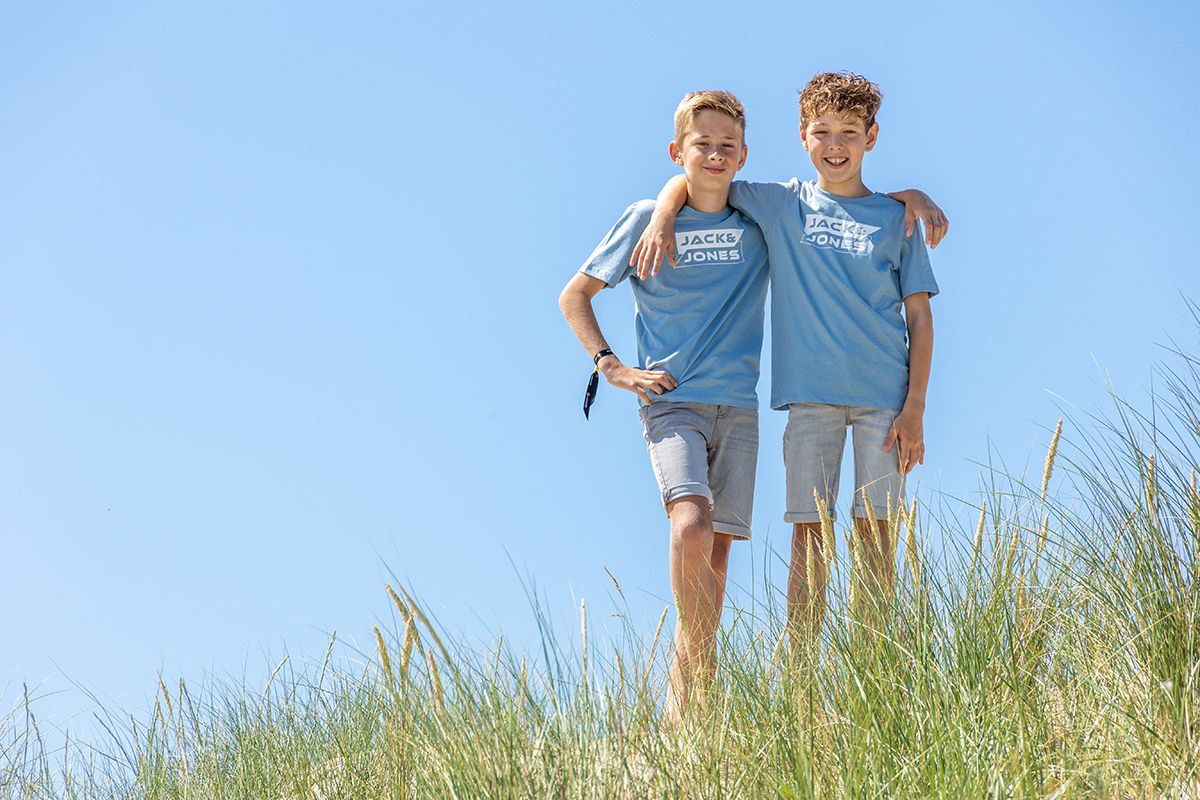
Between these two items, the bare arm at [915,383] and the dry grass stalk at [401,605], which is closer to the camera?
the dry grass stalk at [401,605]

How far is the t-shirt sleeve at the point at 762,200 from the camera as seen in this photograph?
4.36m

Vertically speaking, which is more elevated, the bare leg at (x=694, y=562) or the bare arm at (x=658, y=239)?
the bare arm at (x=658, y=239)

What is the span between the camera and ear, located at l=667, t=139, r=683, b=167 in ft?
14.7

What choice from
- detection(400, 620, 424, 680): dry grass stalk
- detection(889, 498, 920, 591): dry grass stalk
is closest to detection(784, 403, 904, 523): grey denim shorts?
detection(889, 498, 920, 591): dry grass stalk

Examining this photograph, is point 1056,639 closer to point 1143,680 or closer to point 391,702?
point 1143,680

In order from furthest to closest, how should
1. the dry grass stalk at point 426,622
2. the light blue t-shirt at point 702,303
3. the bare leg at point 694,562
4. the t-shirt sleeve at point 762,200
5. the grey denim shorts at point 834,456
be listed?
the t-shirt sleeve at point 762,200, the light blue t-shirt at point 702,303, the grey denim shorts at point 834,456, the bare leg at point 694,562, the dry grass stalk at point 426,622

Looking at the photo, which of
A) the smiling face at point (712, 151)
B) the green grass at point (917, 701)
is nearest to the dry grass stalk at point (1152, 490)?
the green grass at point (917, 701)

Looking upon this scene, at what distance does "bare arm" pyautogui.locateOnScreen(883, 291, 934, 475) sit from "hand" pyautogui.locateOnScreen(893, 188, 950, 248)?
20cm

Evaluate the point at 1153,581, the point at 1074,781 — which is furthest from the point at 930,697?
the point at 1153,581

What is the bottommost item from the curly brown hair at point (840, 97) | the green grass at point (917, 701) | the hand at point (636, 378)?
the green grass at point (917, 701)

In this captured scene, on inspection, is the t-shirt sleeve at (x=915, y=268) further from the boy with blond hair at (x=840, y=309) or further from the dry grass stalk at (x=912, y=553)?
the dry grass stalk at (x=912, y=553)

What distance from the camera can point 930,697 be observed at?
2818mm

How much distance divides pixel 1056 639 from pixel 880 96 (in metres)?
2.11

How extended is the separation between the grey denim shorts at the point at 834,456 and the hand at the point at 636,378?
17.7 inches
